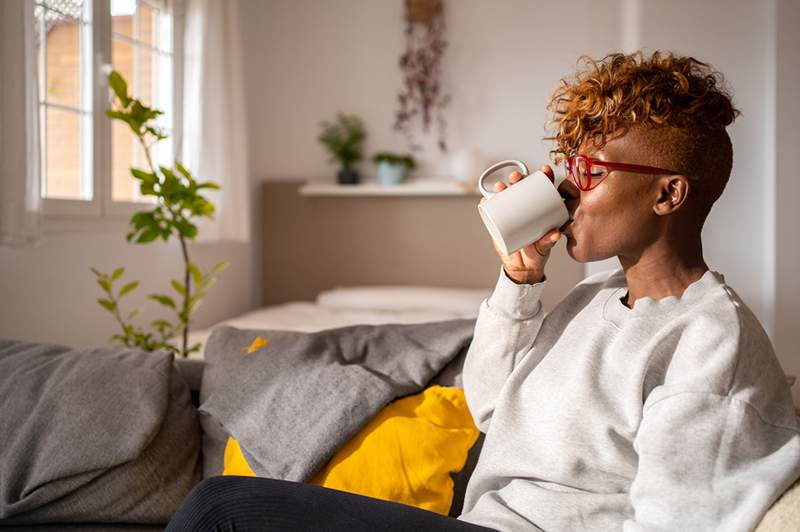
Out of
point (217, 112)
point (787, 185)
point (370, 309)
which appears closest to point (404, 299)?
point (370, 309)

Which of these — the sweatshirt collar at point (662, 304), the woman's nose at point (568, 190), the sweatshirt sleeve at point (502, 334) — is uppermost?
the woman's nose at point (568, 190)

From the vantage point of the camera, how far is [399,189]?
162 inches

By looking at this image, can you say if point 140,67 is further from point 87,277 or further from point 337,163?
point 337,163

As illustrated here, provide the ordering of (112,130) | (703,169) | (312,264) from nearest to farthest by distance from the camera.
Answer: (703,169) → (112,130) → (312,264)

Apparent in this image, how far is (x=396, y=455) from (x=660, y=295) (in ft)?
1.79

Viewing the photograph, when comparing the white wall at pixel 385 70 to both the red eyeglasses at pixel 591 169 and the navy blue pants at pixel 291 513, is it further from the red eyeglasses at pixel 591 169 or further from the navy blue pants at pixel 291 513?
the navy blue pants at pixel 291 513

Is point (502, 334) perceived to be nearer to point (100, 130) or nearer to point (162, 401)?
point (162, 401)

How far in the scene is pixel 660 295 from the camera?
1115mm

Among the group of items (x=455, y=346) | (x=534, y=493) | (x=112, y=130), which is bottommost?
(x=534, y=493)

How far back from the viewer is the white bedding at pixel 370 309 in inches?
133

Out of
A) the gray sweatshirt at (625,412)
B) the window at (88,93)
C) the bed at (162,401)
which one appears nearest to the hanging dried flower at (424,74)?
the window at (88,93)

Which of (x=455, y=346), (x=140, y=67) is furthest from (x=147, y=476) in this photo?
(x=140, y=67)

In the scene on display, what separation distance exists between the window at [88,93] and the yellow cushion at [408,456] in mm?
1857

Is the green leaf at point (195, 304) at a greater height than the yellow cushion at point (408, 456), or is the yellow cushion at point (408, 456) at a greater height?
the green leaf at point (195, 304)
